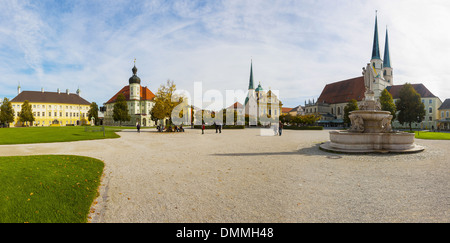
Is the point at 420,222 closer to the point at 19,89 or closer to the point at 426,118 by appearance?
the point at 426,118

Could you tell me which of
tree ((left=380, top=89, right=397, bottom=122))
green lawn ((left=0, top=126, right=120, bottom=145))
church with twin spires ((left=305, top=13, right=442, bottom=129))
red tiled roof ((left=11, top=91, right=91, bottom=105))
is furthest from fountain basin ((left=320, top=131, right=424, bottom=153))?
red tiled roof ((left=11, top=91, right=91, bottom=105))

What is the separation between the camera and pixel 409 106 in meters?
46.3

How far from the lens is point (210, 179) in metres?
6.73

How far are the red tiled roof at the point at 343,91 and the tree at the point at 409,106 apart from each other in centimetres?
3170

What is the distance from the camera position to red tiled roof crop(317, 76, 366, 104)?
82.1m

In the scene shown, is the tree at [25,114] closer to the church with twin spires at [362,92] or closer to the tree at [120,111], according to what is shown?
the tree at [120,111]

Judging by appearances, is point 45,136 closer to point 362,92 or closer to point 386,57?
point 362,92


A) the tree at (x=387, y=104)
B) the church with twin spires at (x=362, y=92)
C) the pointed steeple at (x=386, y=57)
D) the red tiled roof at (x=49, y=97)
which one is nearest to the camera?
the tree at (x=387, y=104)

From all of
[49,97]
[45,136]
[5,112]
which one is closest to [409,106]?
[45,136]

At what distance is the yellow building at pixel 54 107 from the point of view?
8212cm

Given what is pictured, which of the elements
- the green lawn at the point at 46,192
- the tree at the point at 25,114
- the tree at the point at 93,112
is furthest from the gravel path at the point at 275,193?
the tree at the point at 93,112

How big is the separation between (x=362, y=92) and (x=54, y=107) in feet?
385

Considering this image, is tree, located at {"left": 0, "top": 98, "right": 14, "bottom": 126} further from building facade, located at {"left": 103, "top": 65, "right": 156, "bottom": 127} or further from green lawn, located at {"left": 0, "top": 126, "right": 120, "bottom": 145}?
green lawn, located at {"left": 0, "top": 126, "right": 120, "bottom": 145}
